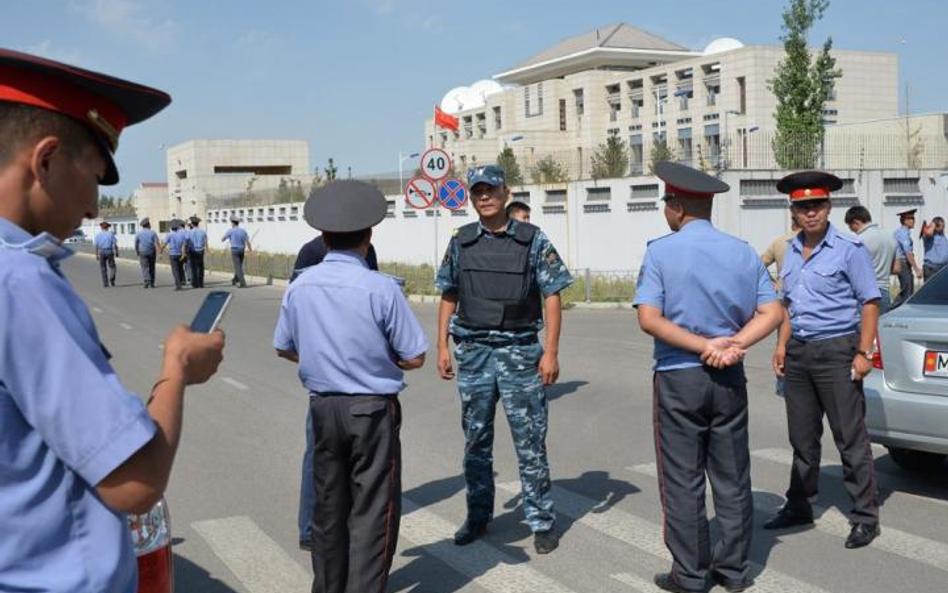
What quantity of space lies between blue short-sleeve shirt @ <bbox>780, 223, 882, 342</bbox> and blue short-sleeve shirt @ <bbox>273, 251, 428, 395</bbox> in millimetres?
2680

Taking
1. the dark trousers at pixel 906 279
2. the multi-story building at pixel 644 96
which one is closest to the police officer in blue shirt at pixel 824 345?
the dark trousers at pixel 906 279

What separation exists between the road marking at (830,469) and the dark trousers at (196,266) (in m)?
24.2

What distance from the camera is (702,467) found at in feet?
17.1

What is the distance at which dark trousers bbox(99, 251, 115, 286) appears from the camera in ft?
106

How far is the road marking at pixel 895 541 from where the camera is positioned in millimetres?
5629

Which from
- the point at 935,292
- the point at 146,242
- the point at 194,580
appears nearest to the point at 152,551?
the point at 194,580

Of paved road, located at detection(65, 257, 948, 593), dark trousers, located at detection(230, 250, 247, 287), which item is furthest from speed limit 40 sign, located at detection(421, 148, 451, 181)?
paved road, located at detection(65, 257, 948, 593)

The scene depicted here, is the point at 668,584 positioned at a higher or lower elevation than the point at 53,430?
lower

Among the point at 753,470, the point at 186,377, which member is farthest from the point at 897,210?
the point at 186,377

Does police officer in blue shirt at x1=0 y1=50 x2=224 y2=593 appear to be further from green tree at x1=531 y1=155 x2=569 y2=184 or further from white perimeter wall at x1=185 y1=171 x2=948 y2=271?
green tree at x1=531 y1=155 x2=569 y2=184

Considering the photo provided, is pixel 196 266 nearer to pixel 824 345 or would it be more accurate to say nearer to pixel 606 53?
pixel 824 345

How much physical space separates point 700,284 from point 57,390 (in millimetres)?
3732

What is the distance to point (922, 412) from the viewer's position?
6.63 meters

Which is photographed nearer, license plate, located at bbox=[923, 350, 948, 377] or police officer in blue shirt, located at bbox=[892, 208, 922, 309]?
license plate, located at bbox=[923, 350, 948, 377]
